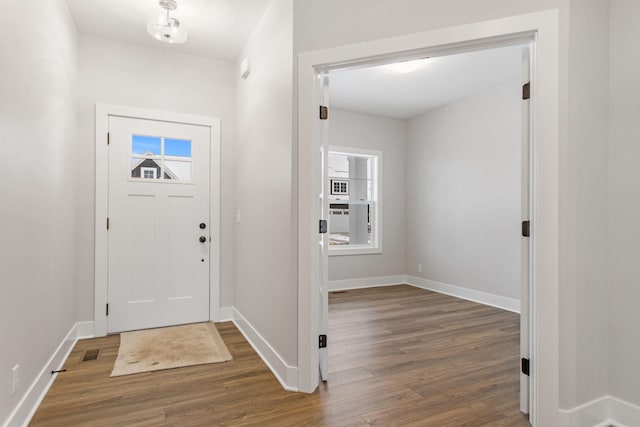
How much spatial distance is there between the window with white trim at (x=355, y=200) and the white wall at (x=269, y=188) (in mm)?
2619

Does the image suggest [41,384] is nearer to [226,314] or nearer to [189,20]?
[226,314]

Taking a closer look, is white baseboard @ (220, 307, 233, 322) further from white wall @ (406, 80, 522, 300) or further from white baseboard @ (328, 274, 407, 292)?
white wall @ (406, 80, 522, 300)

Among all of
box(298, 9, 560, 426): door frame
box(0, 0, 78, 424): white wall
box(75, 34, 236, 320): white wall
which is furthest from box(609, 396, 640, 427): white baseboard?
box(75, 34, 236, 320): white wall

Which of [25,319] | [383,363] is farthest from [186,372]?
[383,363]

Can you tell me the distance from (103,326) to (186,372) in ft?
4.37

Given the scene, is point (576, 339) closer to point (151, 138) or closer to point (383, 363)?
point (383, 363)

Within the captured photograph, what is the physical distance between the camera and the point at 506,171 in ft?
14.7

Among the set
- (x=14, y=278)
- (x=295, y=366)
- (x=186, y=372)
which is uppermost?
(x=14, y=278)

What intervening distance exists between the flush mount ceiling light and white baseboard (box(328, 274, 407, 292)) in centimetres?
391

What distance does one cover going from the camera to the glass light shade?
2.73 metres

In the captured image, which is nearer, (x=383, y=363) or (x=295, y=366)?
(x=295, y=366)

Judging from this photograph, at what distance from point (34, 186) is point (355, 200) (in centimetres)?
453

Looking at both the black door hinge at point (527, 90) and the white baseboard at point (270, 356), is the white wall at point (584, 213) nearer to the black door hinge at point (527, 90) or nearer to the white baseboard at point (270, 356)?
the black door hinge at point (527, 90)

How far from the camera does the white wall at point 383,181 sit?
5672 mm
